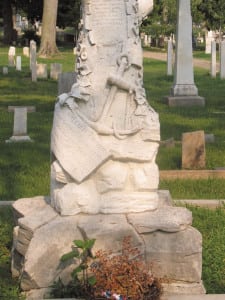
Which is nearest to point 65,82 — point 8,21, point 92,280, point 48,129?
point 48,129

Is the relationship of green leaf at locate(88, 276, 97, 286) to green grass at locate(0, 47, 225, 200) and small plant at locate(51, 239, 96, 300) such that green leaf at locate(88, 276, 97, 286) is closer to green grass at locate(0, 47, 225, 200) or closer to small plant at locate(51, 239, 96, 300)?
small plant at locate(51, 239, 96, 300)

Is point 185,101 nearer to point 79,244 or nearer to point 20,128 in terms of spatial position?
point 20,128

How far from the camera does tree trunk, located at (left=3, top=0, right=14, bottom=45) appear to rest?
5300 cm

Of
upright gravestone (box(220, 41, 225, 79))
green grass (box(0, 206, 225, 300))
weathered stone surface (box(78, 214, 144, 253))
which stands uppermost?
upright gravestone (box(220, 41, 225, 79))

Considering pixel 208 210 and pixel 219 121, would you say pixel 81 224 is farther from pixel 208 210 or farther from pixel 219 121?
pixel 219 121

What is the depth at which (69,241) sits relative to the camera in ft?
18.2

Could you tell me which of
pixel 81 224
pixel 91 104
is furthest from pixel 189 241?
pixel 91 104

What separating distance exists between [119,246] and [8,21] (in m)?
49.6

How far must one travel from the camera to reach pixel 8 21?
5341 cm

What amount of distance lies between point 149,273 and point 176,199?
3.40 meters

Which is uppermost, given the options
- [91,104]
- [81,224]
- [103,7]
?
[103,7]

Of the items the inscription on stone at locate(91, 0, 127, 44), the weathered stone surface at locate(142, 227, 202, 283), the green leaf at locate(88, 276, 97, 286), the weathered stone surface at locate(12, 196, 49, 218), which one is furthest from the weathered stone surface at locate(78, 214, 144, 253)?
the inscription on stone at locate(91, 0, 127, 44)

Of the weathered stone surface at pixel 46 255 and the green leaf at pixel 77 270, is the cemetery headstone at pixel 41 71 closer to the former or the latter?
the weathered stone surface at pixel 46 255

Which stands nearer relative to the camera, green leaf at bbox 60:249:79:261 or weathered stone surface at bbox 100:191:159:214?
green leaf at bbox 60:249:79:261
